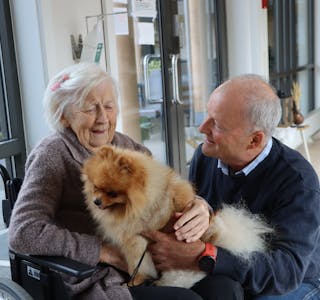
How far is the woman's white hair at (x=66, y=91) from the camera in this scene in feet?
5.36

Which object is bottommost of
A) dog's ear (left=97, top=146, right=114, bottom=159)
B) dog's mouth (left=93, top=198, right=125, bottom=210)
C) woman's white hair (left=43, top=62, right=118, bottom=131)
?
dog's mouth (left=93, top=198, right=125, bottom=210)

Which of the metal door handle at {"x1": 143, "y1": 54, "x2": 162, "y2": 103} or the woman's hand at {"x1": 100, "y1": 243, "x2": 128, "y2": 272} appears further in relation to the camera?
the metal door handle at {"x1": 143, "y1": 54, "x2": 162, "y2": 103}

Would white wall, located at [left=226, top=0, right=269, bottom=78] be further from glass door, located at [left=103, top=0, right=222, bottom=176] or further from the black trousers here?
the black trousers

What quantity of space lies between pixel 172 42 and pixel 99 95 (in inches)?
85.9

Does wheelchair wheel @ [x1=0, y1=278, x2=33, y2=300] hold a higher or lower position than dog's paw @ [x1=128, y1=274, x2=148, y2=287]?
higher

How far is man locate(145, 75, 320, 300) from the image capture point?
1.47 meters

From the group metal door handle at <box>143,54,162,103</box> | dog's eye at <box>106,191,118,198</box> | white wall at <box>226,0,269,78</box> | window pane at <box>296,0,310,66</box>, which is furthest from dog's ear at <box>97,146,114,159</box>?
window pane at <box>296,0,310,66</box>

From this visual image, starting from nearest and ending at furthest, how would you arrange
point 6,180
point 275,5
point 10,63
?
point 6,180 → point 10,63 → point 275,5

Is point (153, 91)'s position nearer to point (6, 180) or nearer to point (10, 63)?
point (10, 63)

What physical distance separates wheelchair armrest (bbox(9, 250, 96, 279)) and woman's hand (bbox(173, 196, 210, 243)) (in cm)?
30

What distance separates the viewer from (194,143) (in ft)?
14.1

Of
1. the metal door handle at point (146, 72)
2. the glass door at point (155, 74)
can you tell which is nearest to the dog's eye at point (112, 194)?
the glass door at point (155, 74)

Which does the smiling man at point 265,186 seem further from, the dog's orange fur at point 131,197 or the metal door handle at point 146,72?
the metal door handle at point 146,72

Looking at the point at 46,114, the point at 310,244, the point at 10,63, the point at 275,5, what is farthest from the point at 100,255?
the point at 275,5
